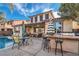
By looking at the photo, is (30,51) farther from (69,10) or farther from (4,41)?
(69,10)

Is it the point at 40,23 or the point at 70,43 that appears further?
the point at 40,23

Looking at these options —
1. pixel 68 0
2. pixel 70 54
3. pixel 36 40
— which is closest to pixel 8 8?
pixel 36 40

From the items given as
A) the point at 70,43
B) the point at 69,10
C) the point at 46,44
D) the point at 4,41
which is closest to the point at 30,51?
the point at 46,44

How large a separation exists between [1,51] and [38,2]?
2.68 ft

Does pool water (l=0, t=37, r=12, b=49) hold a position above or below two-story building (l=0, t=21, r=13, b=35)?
below

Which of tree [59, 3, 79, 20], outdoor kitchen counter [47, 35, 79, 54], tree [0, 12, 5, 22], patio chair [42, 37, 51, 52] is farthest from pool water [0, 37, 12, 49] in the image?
tree [59, 3, 79, 20]

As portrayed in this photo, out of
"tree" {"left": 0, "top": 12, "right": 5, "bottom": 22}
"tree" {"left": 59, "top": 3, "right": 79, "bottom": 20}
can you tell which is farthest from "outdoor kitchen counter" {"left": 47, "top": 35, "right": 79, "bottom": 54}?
"tree" {"left": 0, "top": 12, "right": 5, "bottom": 22}

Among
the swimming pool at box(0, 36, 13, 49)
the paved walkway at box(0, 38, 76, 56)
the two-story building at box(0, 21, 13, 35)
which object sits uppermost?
the two-story building at box(0, 21, 13, 35)

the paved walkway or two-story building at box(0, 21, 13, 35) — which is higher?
two-story building at box(0, 21, 13, 35)

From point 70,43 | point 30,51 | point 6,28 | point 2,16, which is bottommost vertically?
point 30,51

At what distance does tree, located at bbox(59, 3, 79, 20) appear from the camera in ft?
8.00

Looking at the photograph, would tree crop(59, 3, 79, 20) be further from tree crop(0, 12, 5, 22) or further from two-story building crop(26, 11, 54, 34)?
tree crop(0, 12, 5, 22)

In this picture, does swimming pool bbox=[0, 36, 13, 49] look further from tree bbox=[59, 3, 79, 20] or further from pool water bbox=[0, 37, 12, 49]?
tree bbox=[59, 3, 79, 20]

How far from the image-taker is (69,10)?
2.45 m
